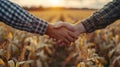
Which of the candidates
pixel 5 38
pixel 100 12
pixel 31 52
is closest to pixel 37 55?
pixel 31 52

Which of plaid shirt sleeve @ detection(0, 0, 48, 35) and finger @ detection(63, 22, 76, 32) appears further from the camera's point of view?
finger @ detection(63, 22, 76, 32)

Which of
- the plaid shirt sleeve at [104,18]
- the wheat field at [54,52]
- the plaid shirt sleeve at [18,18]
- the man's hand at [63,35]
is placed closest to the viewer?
the plaid shirt sleeve at [18,18]

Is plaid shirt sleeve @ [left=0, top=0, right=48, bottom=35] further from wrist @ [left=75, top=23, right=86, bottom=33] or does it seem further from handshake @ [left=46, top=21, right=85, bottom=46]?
wrist @ [left=75, top=23, right=86, bottom=33]

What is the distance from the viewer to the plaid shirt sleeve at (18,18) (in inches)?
150

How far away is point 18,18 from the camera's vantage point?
154 inches

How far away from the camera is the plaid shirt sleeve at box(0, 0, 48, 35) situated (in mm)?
3809

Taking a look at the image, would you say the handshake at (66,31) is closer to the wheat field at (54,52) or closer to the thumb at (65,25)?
the thumb at (65,25)

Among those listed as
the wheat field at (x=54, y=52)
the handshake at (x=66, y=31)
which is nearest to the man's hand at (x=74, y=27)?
the handshake at (x=66, y=31)

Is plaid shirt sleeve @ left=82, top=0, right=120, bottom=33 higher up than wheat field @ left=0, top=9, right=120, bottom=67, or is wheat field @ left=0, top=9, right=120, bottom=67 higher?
plaid shirt sleeve @ left=82, top=0, right=120, bottom=33

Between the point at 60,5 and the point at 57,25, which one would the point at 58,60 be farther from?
the point at 60,5

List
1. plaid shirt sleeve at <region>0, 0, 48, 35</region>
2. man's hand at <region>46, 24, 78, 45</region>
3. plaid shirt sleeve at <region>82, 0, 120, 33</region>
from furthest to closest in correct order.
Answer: man's hand at <region>46, 24, 78, 45</region> → plaid shirt sleeve at <region>82, 0, 120, 33</region> → plaid shirt sleeve at <region>0, 0, 48, 35</region>

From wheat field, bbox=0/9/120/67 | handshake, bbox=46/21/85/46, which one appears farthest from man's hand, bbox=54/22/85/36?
wheat field, bbox=0/9/120/67

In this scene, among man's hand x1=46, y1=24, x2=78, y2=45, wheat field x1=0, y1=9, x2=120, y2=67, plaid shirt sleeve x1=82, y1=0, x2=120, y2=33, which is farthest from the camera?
wheat field x1=0, y1=9, x2=120, y2=67

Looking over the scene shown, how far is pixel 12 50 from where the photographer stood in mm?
5508
